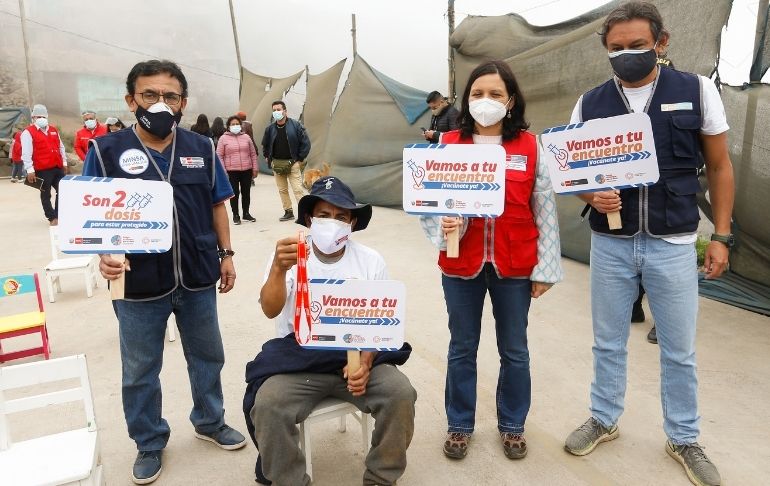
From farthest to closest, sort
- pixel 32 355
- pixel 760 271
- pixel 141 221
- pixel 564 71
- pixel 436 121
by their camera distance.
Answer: pixel 436 121 < pixel 564 71 < pixel 760 271 < pixel 32 355 < pixel 141 221

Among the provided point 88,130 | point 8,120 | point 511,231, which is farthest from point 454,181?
point 8,120

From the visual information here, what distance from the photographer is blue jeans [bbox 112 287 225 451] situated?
2396 mm

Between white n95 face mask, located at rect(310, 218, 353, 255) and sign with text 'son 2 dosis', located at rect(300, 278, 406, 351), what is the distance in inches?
10.6

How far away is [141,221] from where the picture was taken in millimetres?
2160

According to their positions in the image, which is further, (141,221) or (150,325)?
(150,325)

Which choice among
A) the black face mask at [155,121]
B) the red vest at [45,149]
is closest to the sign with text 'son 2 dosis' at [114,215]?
the black face mask at [155,121]

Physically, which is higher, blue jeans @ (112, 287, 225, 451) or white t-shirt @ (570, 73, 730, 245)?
white t-shirt @ (570, 73, 730, 245)

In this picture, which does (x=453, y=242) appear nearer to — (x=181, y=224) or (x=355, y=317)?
(x=355, y=317)

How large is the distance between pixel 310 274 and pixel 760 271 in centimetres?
416

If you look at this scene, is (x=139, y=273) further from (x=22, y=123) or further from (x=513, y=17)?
(x=22, y=123)

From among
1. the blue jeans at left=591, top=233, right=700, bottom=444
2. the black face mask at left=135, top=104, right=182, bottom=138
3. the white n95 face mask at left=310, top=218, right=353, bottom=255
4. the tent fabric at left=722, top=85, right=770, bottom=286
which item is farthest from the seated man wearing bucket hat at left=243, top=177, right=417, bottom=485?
the tent fabric at left=722, top=85, right=770, bottom=286

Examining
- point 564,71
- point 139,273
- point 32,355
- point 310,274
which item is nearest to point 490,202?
point 310,274

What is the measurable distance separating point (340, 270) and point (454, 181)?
1.98ft

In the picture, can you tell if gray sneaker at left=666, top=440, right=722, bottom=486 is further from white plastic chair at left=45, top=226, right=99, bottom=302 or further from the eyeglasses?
white plastic chair at left=45, top=226, right=99, bottom=302
